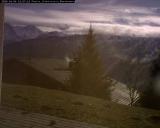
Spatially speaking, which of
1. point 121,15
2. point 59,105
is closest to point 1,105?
point 59,105

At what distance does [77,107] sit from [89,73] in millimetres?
750

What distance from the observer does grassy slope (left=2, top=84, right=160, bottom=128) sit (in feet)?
28.4

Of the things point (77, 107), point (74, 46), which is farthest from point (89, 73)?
point (77, 107)

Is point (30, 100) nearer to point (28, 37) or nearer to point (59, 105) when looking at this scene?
point (59, 105)

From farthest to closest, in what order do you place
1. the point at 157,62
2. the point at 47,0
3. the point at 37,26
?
the point at 37,26, the point at 47,0, the point at 157,62

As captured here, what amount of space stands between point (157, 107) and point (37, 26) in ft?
10.2

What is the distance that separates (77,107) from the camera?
927cm

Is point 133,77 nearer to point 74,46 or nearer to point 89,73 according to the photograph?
point 89,73

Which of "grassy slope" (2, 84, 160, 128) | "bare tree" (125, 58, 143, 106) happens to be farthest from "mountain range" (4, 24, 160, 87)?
"grassy slope" (2, 84, 160, 128)

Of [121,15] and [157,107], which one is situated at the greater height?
[121,15]

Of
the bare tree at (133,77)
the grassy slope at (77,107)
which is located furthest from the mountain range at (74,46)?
the grassy slope at (77,107)

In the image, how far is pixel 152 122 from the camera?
8500 mm

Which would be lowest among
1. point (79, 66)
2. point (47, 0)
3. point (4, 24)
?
point (79, 66)

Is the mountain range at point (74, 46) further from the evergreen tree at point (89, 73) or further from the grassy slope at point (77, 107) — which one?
the grassy slope at point (77, 107)
